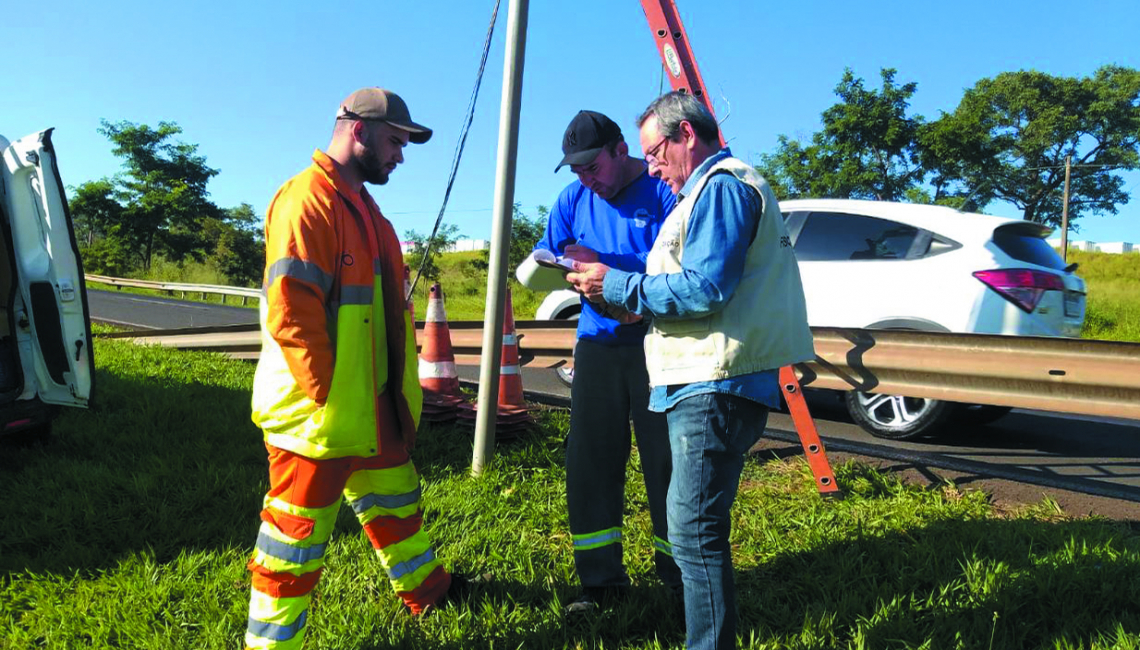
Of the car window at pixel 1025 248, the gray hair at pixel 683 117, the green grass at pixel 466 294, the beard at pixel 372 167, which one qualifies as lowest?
the green grass at pixel 466 294

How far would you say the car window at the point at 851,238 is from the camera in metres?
5.72

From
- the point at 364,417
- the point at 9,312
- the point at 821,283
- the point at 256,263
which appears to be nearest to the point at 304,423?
the point at 364,417

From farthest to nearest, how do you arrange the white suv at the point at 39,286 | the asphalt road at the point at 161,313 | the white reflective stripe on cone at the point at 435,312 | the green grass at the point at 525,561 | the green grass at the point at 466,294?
the green grass at the point at 466,294
the asphalt road at the point at 161,313
the white reflective stripe on cone at the point at 435,312
the white suv at the point at 39,286
the green grass at the point at 525,561

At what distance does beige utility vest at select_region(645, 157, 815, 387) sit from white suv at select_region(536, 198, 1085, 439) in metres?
3.66

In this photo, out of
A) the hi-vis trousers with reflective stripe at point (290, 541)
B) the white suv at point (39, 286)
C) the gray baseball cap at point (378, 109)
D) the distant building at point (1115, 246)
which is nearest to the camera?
the hi-vis trousers with reflective stripe at point (290, 541)

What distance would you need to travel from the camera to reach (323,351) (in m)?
2.31

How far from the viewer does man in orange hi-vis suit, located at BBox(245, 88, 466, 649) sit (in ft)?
7.54

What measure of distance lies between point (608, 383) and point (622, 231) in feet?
1.89

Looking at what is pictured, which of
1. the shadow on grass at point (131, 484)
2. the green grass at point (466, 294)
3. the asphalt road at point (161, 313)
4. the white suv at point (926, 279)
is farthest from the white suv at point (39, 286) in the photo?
the green grass at point (466, 294)

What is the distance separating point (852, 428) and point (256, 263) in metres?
44.4

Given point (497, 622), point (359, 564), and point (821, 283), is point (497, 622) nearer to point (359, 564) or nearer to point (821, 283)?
point (359, 564)

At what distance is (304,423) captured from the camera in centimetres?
232

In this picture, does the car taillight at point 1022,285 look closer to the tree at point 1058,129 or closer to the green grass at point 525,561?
the green grass at point 525,561

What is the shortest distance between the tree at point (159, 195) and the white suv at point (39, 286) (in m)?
42.5
